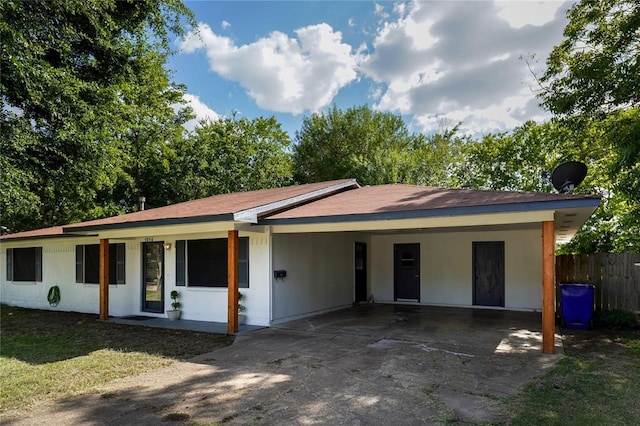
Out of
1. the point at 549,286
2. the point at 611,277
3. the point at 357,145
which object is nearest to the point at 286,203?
the point at 549,286

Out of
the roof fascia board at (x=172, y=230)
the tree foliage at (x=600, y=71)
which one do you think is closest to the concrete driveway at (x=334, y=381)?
the roof fascia board at (x=172, y=230)

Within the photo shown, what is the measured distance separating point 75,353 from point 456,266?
9960 millimetres

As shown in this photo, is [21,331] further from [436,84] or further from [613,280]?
[436,84]

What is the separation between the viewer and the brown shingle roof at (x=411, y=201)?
6.63 m

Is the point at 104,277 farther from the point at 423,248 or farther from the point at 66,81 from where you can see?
the point at 423,248

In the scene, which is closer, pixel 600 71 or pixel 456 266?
pixel 600 71

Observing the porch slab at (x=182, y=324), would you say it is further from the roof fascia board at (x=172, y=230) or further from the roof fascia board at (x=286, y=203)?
the roof fascia board at (x=286, y=203)

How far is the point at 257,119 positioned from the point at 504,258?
18.3m

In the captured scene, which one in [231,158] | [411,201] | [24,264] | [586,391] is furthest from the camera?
[231,158]

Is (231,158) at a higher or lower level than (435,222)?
higher

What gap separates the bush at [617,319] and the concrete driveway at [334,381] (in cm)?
185

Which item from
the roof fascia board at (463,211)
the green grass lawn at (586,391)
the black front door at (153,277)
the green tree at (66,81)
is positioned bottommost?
the green grass lawn at (586,391)

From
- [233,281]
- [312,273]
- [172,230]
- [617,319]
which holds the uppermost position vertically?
[172,230]

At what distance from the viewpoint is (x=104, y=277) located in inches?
412
